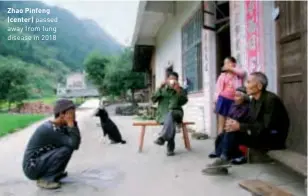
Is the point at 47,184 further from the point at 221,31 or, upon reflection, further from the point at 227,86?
the point at 221,31

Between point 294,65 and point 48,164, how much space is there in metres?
2.63

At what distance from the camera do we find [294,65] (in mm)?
3324

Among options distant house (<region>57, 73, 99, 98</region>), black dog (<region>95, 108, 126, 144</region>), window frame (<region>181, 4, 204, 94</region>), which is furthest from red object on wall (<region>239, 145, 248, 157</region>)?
distant house (<region>57, 73, 99, 98</region>)

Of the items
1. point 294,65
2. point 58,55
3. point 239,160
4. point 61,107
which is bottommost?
point 239,160

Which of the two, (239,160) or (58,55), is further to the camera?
(58,55)

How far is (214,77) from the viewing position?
637cm

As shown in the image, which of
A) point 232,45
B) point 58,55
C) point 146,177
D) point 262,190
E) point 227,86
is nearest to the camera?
point 262,190

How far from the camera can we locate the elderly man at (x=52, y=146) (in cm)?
330

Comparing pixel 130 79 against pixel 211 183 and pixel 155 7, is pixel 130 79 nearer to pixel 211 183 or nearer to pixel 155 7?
pixel 155 7

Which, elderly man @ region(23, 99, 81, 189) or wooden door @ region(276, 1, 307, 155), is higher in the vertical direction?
wooden door @ region(276, 1, 307, 155)

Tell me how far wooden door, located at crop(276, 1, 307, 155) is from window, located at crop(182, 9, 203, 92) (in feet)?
11.8

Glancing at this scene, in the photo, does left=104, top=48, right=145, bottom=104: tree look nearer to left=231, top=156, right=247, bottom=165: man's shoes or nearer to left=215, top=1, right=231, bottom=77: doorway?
left=215, top=1, right=231, bottom=77: doorway

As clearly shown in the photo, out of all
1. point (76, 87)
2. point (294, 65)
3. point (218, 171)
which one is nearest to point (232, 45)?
point (294, 65)

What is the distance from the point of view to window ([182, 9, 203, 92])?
288 inches
